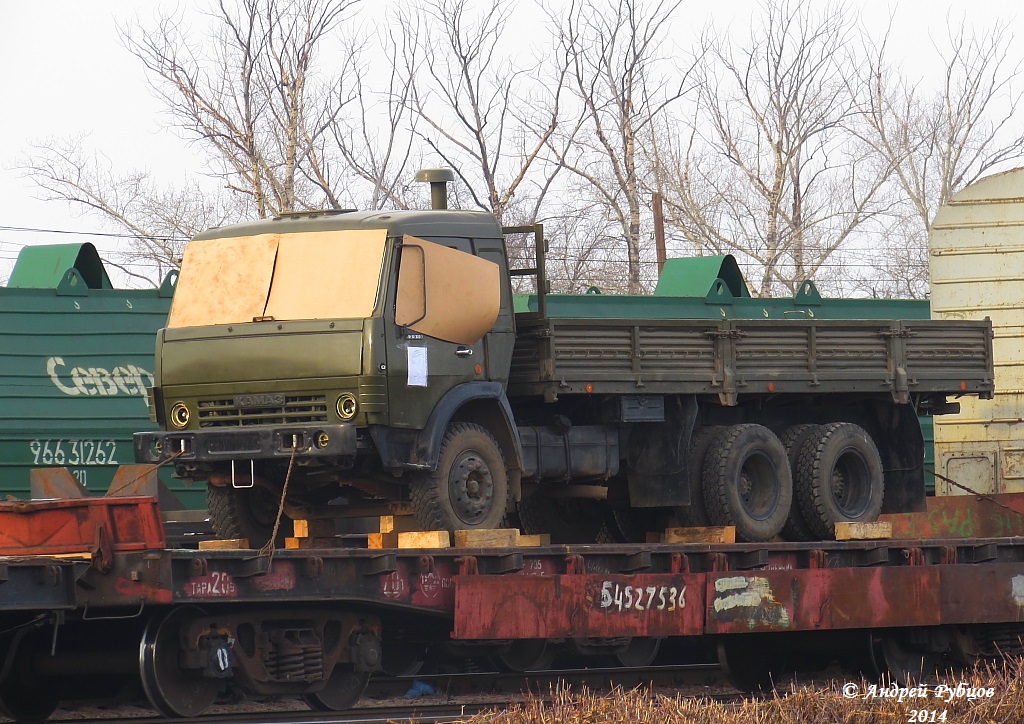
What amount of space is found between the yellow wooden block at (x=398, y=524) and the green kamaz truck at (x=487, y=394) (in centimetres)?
14

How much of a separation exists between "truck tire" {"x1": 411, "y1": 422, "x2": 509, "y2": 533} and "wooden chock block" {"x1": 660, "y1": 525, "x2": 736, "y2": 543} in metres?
1.79

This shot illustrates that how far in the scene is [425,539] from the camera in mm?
9164

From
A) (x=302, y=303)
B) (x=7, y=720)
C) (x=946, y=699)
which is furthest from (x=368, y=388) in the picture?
(x=946, y=699)

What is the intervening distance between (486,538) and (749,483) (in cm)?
314

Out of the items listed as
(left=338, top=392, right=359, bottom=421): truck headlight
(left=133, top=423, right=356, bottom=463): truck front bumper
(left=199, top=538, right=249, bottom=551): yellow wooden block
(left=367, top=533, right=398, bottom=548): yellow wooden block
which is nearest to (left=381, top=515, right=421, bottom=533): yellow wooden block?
(left=367, top=533, right=398, bottom=548): yellow wooden block

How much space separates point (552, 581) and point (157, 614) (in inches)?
93.7

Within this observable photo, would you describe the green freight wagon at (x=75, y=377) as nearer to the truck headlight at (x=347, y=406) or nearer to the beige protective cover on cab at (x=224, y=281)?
the beige protective cover on cab at (x=224, y=281)

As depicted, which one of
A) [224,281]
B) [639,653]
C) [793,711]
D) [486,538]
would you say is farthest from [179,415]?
[639,653]

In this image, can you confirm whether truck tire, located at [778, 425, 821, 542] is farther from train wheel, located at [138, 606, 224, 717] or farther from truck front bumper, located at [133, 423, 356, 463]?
train wheel, located at [138, 606, 224, 717]

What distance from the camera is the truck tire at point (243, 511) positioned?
1011cm

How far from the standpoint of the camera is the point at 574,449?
10.8m

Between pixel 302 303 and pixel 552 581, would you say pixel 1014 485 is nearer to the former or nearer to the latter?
pixel 552 581

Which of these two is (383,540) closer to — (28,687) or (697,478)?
(28,687)

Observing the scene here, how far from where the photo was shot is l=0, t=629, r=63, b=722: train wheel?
8.95m
